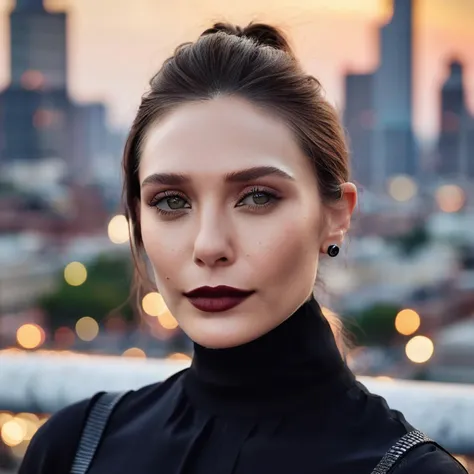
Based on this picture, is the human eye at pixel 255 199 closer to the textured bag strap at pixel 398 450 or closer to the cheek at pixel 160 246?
the cheek at pixel 160 246

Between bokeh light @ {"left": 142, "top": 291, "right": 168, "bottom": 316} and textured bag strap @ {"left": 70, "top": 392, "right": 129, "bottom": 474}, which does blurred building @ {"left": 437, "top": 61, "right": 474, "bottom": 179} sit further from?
textured bag strap @ {"left": 70, "top": 392, "right": 129, "bottom": 474}

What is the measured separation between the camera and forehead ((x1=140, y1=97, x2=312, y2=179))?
0.89m

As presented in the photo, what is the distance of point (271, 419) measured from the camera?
0.92 metres

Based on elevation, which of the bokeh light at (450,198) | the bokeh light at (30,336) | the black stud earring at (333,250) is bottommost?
the bokeh light at (30,336)

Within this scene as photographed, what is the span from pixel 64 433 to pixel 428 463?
371 mm

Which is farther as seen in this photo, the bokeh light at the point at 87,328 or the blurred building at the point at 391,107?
the blurred building at the point at 391,107

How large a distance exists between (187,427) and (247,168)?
10.1 inches

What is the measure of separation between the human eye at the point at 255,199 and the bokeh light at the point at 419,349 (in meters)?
29.1

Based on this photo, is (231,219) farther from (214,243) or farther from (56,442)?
(56,442)

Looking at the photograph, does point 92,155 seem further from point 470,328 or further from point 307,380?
point 307,380

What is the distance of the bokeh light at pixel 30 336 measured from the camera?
3150cm

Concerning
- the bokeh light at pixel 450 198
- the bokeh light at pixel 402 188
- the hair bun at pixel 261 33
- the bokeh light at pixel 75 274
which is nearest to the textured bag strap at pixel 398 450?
the hair bun at pixel 261 33

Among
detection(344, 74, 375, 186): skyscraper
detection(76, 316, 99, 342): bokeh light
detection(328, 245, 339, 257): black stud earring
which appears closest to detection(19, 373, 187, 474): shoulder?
detection(328, 245, 339, 257): black stud earring

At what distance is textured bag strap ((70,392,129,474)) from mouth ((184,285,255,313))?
0.18 m
